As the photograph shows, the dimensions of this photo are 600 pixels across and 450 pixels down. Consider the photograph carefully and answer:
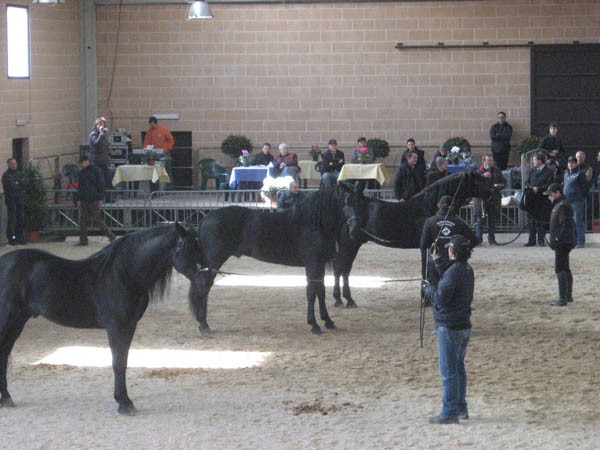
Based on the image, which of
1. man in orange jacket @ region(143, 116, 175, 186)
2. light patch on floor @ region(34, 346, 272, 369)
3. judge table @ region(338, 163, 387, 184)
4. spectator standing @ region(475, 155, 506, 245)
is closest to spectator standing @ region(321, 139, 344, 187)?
judge table @ region(338, 163, 387, 184)

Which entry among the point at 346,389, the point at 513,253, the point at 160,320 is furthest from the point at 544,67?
the point at 346,389

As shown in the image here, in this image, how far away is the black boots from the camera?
1338 centimetres

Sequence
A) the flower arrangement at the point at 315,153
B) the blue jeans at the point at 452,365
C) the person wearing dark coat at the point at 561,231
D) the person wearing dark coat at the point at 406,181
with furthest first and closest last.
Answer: the flower arrangement at the point at 315,153, the person wearing dark coat at the point at 406,181, the person wearing dark coat at the point at 561,231, the blue jeans at the point at 452,365

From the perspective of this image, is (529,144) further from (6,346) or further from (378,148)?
(6,346)

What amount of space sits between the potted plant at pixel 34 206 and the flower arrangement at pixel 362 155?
6.32 metres

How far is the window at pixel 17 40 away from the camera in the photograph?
2152 centimetres

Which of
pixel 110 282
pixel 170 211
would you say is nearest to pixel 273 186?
pixel 170 211

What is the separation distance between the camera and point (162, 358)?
35.4 ft

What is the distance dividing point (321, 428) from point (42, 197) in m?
13.0

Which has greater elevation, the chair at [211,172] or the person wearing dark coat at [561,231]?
the chair at [211,172]

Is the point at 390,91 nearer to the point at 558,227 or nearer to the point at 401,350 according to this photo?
the point at 558,227

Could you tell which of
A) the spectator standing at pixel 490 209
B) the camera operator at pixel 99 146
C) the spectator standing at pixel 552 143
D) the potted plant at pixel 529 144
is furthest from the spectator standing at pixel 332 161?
the camera operator at pixel 99 146

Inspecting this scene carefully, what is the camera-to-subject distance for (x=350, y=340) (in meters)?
11.6

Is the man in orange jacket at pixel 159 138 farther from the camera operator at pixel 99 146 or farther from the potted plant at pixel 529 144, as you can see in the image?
the potted plant at pixel 529 144
